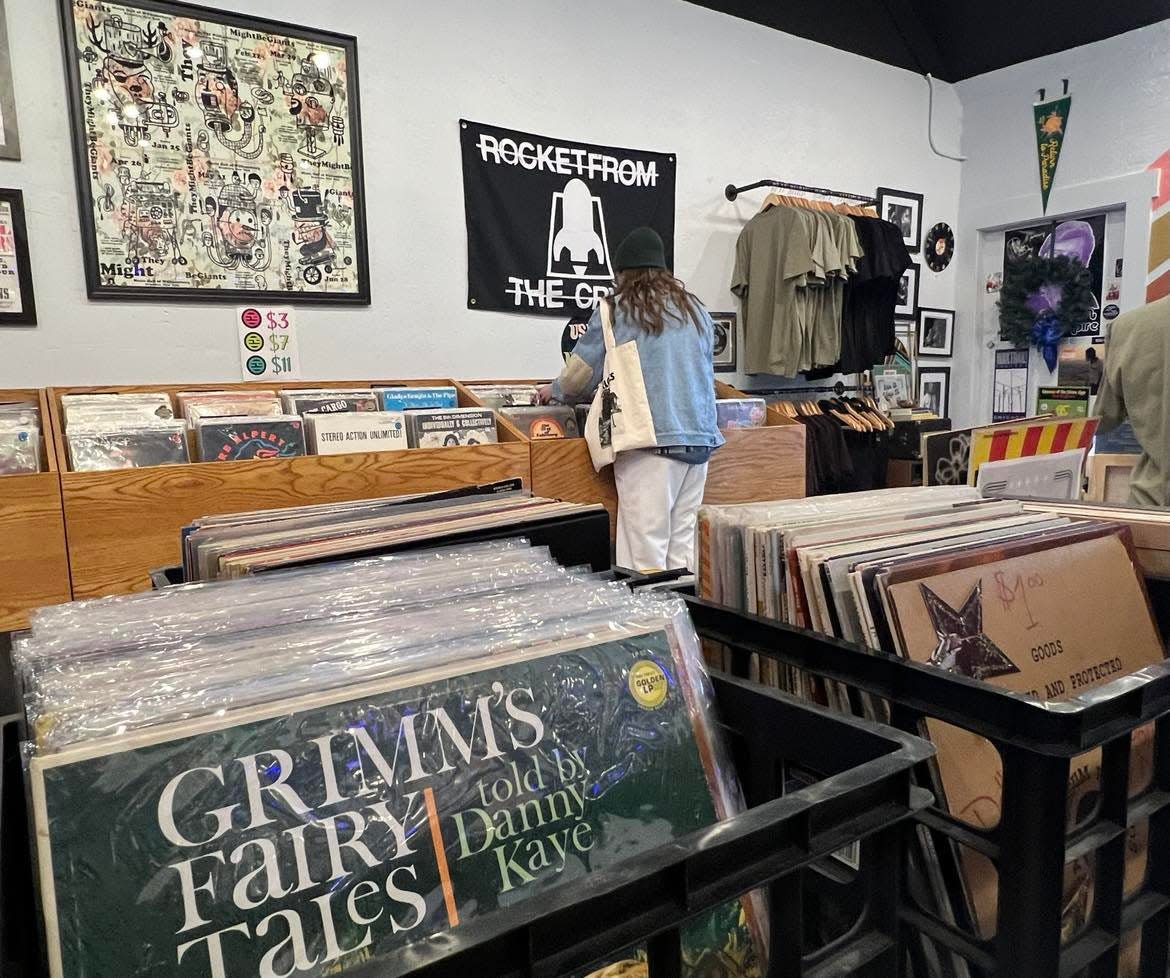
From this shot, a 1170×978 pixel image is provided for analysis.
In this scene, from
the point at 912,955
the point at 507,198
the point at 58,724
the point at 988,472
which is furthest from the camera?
the point at 507,198

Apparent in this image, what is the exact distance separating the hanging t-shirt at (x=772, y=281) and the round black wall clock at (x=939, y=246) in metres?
1.64

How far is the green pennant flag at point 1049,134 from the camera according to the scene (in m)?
4.49

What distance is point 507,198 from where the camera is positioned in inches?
129

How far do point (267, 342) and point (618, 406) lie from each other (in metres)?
1.33

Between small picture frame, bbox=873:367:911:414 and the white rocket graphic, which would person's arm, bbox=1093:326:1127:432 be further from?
small picture frame, bbox=873:367:911:414

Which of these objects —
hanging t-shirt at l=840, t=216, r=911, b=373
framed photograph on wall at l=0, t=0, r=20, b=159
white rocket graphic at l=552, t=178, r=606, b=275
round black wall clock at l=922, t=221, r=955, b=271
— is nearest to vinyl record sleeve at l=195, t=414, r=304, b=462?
framed photograph on wall at l=0, t=0, r=20, b=159

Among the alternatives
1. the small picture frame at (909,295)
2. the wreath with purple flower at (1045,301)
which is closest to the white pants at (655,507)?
the small picture frame at (909,295)

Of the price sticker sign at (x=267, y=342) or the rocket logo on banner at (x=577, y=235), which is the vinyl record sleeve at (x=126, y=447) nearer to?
the price sticker sign at (x=267, y=342)

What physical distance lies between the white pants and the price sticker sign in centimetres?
128

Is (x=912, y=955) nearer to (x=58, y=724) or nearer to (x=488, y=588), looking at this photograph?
(x=488, y=588)

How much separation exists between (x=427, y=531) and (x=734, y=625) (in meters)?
0.30

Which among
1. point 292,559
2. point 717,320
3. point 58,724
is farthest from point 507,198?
point 58,724

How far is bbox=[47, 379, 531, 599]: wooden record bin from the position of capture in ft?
6.01

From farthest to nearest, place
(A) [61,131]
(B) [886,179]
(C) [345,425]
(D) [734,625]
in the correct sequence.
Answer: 1. (B) [886,179]
2. (A) [61,131]
3. (C) [345,425]
4. (D) [734,625]
